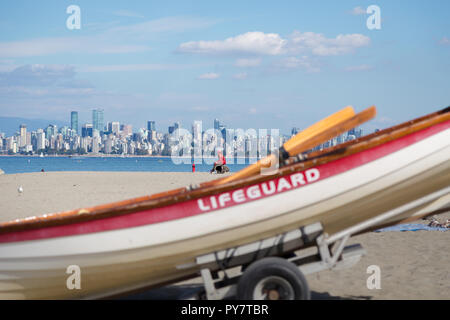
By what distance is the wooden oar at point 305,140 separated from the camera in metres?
6.17

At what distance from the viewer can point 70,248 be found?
5.51 metres

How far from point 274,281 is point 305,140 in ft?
6.21

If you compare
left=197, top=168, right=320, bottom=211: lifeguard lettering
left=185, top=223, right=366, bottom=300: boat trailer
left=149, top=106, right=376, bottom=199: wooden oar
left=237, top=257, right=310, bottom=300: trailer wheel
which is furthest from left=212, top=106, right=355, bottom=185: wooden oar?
left=237, top=257, right=310, bottom=300: trailer wheel

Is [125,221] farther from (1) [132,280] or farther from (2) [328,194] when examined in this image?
(2) [328,194]

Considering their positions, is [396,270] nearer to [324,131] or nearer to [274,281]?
[324,131]

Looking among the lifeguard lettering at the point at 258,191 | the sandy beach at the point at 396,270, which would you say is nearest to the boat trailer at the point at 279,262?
the lifeguard lettering at the point at 258,191

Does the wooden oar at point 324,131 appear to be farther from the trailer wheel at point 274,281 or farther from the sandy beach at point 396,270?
the sandy beach at point 396,270

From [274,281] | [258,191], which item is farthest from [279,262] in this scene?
[258,191]

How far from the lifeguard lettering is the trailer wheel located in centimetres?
70

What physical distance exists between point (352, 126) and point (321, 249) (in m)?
1.47

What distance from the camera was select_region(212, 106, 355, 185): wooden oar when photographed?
20.2ft

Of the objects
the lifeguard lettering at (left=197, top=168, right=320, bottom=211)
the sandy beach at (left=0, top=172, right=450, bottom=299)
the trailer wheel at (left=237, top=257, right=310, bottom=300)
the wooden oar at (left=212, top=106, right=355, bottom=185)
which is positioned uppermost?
the wooden oar at (left=212, top=106, right=355, bottom=185)

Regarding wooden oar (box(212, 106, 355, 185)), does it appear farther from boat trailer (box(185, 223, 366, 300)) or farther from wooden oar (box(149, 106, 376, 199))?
boat trailer (box(185, 223, 366, 300))
